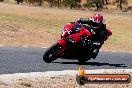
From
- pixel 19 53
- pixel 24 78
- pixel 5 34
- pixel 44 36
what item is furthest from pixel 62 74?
pixel 44 36

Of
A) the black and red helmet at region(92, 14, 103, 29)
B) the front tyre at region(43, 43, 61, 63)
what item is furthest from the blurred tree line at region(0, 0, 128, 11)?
the front tyre at region(43, 43, 61, 63)

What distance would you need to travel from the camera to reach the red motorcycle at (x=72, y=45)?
14469 millimetres

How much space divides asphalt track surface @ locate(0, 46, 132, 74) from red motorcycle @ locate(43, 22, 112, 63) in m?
0.28

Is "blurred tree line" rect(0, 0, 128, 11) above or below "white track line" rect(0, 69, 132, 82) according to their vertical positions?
below

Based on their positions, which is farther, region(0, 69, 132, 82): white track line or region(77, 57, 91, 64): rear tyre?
region(77, 57, 91, 64): rear tyre

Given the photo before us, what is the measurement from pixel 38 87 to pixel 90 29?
4.79m

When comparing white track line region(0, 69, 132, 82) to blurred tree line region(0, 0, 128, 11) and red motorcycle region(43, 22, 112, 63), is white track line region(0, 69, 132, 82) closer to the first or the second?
red motorcycle region(43, 22, 112, 63)

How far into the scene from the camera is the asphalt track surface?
13.2m

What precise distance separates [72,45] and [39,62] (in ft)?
4.14

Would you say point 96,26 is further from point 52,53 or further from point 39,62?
point 39,62

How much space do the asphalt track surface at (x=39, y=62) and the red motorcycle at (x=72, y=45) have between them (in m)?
0.28

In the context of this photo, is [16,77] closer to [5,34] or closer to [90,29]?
[90,29]

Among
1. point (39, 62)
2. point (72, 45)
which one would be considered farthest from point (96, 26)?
point (39, 62)

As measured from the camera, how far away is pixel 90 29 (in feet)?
49.1
